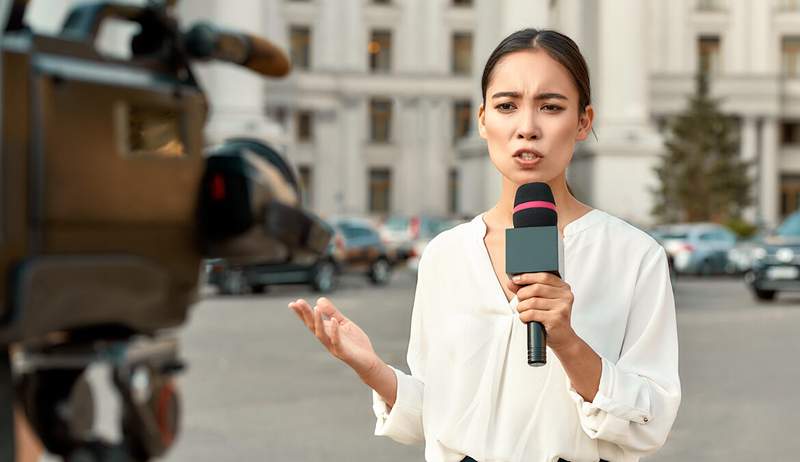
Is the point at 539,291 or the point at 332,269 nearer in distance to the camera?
the point at 539,291

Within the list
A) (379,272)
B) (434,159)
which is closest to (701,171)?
(434,159)

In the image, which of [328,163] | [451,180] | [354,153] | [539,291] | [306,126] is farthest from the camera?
[451,180]

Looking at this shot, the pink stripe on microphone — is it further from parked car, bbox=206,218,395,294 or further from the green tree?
the green tree

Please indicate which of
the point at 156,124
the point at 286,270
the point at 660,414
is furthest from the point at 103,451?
the point at 286,270

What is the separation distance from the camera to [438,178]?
73.1 m

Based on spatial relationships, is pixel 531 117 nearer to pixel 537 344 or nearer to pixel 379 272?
pixel 537 344

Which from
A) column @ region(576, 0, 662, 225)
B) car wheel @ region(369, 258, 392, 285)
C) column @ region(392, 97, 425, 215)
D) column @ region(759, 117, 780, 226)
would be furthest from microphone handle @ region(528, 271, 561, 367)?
column @ region(759, 117, 780, 226)

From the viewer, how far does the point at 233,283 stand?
2472cm

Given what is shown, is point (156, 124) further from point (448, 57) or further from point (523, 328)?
point (448, 57)

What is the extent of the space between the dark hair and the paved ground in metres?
5.64

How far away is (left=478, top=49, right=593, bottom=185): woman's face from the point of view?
2.22 metres

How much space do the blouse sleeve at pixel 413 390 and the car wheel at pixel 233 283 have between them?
2206 cm

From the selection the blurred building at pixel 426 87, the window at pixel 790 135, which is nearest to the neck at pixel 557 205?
the blurred building at pixel 426 87

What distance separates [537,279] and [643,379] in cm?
37
